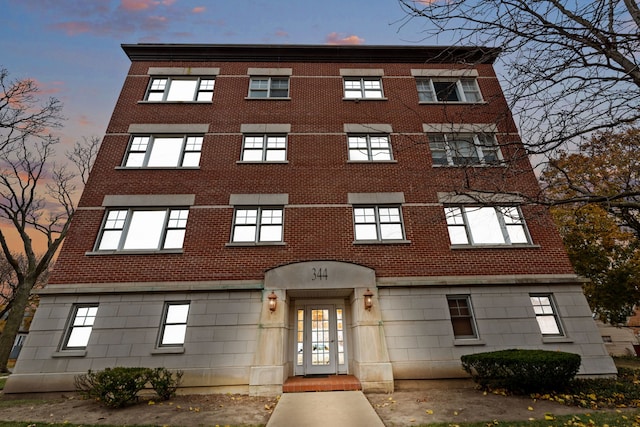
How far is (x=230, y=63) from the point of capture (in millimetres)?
14578

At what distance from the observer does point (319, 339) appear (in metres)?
10.2

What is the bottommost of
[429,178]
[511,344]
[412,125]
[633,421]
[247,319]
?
[633,421]

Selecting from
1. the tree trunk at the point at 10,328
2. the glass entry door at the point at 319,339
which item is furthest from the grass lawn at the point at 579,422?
the tree trunk at the point at 10,328

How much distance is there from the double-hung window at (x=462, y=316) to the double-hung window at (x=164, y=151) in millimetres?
11172

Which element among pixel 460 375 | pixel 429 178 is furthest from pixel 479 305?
pixel 429 178

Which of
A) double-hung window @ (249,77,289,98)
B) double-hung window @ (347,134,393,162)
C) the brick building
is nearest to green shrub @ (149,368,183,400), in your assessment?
the brick building

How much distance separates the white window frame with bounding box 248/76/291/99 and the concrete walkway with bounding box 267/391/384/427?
12.2m

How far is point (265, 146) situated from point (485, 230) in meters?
9.53

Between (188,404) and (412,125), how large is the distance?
42.9ft

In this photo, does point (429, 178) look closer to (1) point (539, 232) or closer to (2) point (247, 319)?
(1) point (539, 232)

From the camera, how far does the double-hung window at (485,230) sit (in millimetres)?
11023

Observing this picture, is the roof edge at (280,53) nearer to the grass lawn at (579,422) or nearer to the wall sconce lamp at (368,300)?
the wall sconce lamp at (368,300)

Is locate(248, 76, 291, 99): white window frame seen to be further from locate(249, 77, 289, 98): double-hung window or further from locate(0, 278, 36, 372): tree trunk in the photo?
locate(0, 278, 36, 372): tree trunk

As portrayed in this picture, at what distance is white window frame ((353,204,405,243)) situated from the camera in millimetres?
10945
